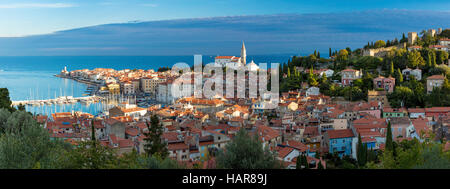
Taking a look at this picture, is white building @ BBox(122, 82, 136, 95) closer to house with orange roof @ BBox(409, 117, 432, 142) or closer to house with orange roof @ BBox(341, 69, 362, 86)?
house with orange roof @ BBox(341, 69, 362, 86)

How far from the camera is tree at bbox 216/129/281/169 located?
17.5 feet

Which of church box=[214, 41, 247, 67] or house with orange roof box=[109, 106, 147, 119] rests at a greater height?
church box=[214, 41, 247, 67]

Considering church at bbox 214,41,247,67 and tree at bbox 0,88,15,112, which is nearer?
tree at bbox 0,88,15,112

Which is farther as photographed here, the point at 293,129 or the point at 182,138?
the point at 293,129

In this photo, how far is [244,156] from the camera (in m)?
5.42

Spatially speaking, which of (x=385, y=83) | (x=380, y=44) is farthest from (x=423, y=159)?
(x=380, y=44)

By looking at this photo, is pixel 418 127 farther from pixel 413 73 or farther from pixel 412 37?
pixel 412 37

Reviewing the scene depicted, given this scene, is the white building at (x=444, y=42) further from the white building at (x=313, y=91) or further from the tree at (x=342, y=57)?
the white building at (x=313, y=91)

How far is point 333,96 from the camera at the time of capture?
2089 centimetres

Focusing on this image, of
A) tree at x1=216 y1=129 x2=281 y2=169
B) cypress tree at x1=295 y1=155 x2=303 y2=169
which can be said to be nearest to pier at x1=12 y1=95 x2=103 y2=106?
cypress tree at x1=295 y1=155 x2=303 y2=169

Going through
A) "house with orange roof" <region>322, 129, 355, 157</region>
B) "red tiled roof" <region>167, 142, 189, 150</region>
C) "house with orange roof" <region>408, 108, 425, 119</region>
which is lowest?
"house with orange roof" <region>322, 129, 355, 157</region>
